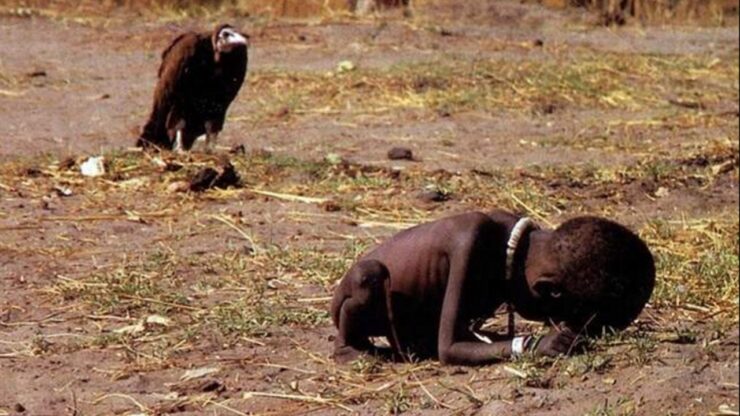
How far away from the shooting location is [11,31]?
50.1ft

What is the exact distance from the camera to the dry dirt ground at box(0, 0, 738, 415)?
4.93 metres

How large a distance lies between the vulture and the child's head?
491 centimetres

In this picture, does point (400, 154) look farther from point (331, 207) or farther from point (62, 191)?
point (62, 191)

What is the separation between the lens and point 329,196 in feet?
27.7

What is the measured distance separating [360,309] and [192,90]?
4888mm

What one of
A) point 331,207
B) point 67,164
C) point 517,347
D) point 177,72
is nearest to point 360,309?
point 517,347

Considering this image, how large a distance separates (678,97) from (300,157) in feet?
13.9

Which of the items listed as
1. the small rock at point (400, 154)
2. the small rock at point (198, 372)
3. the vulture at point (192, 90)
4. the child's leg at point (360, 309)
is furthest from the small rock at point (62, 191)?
the child's leg at point (360, 309)

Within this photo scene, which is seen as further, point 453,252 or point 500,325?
point 500,325

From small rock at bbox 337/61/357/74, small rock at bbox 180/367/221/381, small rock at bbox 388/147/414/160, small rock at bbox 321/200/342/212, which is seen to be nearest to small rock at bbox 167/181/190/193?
small rock at bbox 321/200/342/212

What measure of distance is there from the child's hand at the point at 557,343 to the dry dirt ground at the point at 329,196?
1.7 inches

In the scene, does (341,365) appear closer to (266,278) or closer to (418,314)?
(418,314)

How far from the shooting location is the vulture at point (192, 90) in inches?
379

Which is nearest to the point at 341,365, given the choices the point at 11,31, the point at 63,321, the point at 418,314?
the point at 418,314
